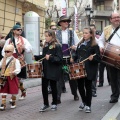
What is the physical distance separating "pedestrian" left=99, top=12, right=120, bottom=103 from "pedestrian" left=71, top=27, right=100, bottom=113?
0.46 metres

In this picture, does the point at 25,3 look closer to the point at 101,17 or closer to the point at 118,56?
the point at 118,56

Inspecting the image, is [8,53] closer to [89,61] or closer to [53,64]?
[53,64]

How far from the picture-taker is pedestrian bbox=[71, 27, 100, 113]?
677 cm

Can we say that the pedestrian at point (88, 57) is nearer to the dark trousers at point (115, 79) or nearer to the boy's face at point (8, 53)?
the dark trousers at point (115, 79)

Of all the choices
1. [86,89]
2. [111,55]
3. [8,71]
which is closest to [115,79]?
[111,55]

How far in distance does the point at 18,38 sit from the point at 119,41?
245 centimetres

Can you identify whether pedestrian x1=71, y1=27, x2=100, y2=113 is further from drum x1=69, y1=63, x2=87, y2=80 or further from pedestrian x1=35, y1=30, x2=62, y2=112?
pedestrian x1=35, y1=30, x2=62, y2=112

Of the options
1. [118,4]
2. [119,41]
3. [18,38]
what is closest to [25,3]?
[18,38]

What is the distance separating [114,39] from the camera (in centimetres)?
745

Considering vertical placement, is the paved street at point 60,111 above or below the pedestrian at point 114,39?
below

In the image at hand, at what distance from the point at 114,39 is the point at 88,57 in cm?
101

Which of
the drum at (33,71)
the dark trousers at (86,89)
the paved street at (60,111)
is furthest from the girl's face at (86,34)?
the paved street at (60,111)

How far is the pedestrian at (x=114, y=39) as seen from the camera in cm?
745

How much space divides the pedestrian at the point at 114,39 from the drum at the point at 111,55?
124 mm
